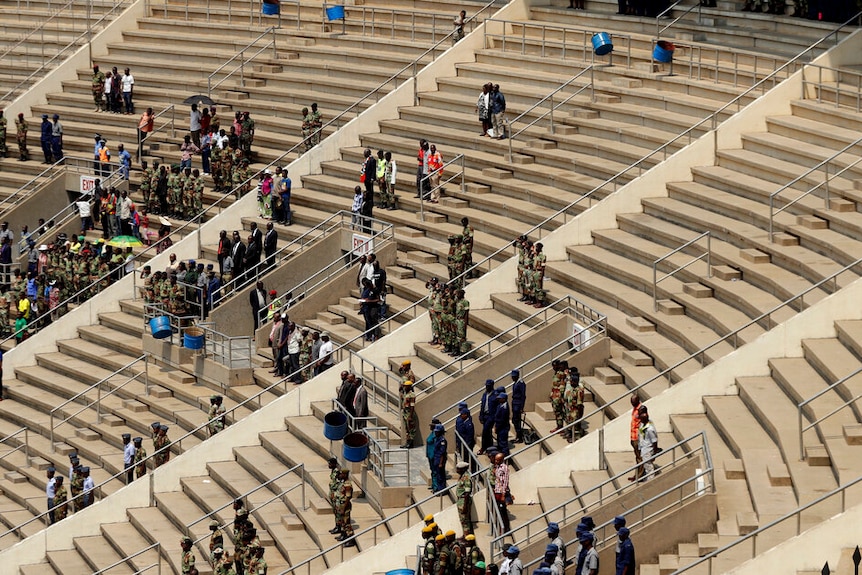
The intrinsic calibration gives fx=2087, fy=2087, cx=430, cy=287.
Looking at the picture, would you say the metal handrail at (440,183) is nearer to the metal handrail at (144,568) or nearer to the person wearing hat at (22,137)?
the metal handrail at (144,568)

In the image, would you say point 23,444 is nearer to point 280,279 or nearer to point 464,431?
point 280,279

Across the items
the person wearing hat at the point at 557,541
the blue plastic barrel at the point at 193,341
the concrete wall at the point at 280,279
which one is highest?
the person wearing hat at the point at 557,541

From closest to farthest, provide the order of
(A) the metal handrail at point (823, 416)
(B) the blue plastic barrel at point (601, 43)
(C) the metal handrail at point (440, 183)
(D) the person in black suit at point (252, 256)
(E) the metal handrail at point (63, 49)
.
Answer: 1. (A) the metal handrail at point (823, 416)
2. (D) the person in black suit at point (252, 256)
3. (C) the metal handrail at point (440, 183)
4. (B) the blue plastic barrel at point (601, 43)
5. (E) the metal handrail at point (63, 49)

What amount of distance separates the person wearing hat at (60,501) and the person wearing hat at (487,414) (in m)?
7.89

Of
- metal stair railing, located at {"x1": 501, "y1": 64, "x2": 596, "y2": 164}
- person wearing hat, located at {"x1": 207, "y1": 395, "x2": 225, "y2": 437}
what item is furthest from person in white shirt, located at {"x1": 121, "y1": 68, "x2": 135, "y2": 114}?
person wearing hat, located at {"x1": 207, "y1": 395, "x2": 225, "y2": 437}

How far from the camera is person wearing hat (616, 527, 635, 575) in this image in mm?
24641

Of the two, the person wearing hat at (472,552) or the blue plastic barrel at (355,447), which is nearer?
the person wearing hat at (472,552)

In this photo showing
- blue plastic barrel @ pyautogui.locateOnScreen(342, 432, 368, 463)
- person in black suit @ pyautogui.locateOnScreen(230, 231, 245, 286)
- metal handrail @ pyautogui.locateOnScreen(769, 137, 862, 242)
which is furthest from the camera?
person in black suit @ pyautogui.locateOnScreen(230, 231, 245, 286)

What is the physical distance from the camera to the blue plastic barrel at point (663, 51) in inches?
1592

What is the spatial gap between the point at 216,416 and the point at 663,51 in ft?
39.4

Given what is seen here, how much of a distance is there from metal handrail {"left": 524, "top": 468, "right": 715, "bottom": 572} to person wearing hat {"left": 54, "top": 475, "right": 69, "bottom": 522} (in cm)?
1058

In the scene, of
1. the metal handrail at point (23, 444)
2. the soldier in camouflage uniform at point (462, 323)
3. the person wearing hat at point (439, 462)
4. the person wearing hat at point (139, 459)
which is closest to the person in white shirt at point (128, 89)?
the metal handrail at point (23, 444)

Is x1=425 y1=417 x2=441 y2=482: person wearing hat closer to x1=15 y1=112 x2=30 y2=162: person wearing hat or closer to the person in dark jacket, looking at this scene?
the person in dark jacket

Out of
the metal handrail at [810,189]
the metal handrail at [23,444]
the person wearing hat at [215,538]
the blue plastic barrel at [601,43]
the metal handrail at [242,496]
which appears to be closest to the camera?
the person wearing hat at [215,538]
